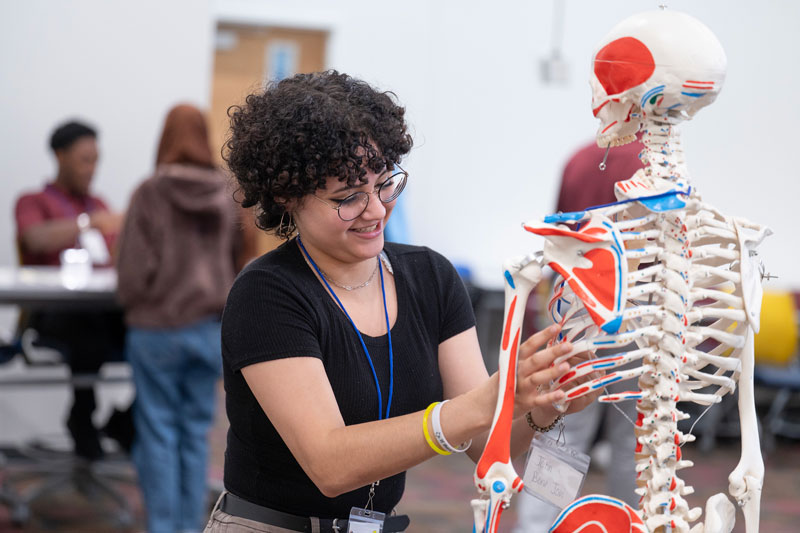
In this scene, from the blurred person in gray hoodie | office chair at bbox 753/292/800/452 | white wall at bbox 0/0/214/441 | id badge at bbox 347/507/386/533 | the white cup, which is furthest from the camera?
office chair at bbox 753/292/800/452

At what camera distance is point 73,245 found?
12.2 ft

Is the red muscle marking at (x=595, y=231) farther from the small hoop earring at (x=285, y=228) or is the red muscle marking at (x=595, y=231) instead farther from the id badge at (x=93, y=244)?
the id badge at (x=93, y=244)

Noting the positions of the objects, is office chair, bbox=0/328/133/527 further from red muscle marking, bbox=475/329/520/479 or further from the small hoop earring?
red muscle marking, bbox=475/329/520/479

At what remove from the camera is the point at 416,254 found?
1.54 meters

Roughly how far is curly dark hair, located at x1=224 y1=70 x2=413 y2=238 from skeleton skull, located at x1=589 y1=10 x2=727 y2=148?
32 centimetres

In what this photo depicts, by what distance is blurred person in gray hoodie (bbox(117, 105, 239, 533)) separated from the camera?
2.93m

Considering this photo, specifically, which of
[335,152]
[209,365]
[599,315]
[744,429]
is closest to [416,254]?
[335,152]

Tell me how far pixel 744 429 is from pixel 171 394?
87.5 inches

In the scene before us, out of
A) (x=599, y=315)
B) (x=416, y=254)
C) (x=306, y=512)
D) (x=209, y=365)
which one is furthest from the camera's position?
A: (x=209, y=365)

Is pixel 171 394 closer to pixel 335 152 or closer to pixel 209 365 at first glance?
pixel 209 365

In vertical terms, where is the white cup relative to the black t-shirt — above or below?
below

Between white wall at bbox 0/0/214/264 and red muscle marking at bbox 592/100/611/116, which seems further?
white wall at bbox 0/0/214/264

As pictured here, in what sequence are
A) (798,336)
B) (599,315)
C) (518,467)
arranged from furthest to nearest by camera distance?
(798,336), (518,467), (599,315)

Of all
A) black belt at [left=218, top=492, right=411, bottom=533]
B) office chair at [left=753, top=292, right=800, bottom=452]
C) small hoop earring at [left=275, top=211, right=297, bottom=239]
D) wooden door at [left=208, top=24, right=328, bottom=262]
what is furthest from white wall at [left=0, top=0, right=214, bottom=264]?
black belt at [left=218, top=492, right=411, bottom=533]
